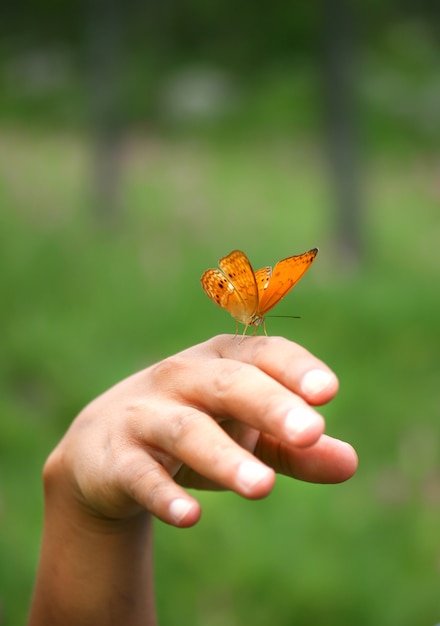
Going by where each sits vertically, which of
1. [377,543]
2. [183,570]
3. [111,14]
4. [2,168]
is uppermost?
[111,14]

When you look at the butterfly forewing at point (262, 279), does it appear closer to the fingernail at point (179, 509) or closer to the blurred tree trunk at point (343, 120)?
the fingernail at point (179, 509)

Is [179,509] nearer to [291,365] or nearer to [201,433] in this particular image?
[201,433]

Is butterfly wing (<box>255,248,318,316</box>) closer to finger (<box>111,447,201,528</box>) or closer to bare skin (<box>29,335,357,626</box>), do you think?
bare skin (<box>29,335,357,626</box>)

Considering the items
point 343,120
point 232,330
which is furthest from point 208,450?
point 343,120

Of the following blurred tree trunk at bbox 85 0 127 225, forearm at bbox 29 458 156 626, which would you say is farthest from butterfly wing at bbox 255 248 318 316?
blurred tree trunk at bbox 85 0 127 225

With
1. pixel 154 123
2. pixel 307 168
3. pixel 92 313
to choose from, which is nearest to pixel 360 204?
pixel 92 313

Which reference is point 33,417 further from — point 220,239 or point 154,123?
point 154,123
